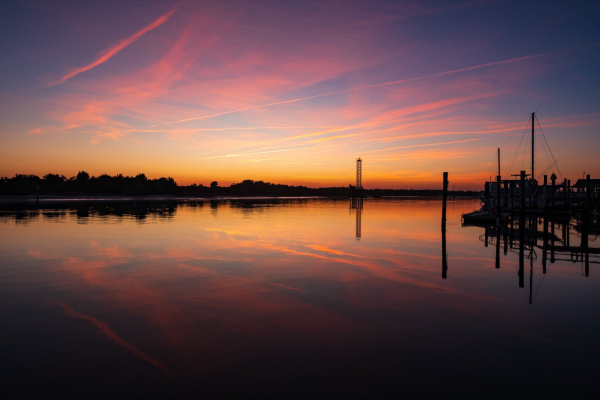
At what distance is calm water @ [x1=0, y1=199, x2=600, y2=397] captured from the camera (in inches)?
251

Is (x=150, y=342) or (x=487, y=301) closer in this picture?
(x=150, y=342)

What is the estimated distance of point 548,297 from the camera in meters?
11.8

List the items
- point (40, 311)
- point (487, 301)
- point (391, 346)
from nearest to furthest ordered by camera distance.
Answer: point (391, 346) → point (40, 311) → point (487, 301)

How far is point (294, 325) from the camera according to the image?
29.0 ft

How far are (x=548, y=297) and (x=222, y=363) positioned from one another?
10.6 meters

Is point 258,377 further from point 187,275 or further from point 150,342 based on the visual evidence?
point 187,275

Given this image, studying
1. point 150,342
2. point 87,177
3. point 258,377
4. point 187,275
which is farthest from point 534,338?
point 87,177

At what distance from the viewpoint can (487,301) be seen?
434 inches

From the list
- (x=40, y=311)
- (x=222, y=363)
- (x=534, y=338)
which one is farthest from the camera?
(x=40, y=311)

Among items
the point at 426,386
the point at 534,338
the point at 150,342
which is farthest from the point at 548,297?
the point at 150,342

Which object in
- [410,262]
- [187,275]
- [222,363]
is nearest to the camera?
[222,363]

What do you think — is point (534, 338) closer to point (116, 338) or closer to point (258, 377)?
point (258, 377)

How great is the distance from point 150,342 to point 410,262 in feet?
40.9

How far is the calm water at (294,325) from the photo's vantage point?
637 centimetres
